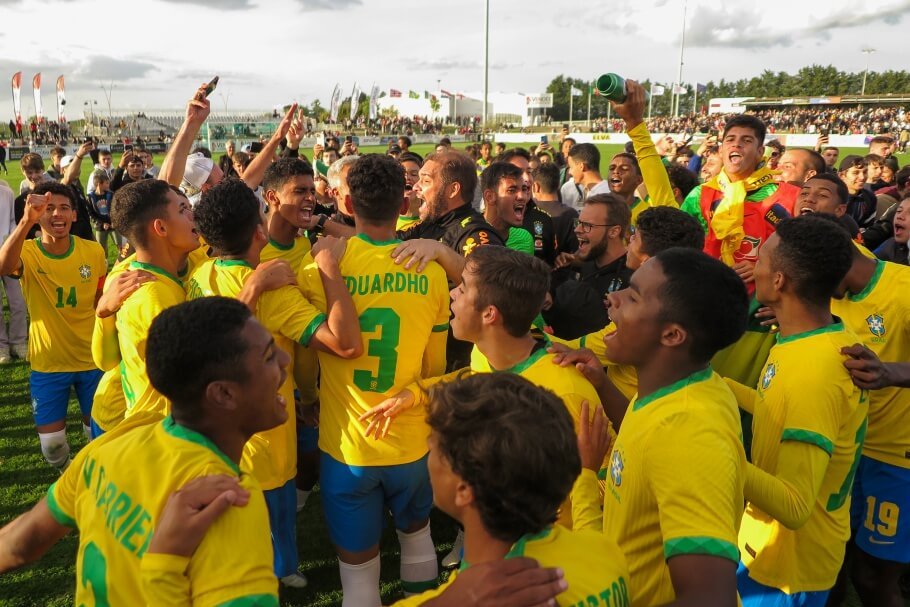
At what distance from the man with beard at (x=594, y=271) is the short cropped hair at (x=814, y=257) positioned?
124 centimetres

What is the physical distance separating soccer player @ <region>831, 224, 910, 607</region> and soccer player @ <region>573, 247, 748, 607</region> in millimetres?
1737

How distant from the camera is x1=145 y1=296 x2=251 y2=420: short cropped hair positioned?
5.60 feet

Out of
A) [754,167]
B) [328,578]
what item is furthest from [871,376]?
[328,578]

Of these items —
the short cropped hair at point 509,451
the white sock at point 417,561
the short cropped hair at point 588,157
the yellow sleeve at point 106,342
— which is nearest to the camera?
the short cropped hair at point 509,451

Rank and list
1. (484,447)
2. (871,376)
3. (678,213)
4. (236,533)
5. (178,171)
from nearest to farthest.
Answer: (484,447)
(236,533)
(871,376)
(678,213)
(178,171)

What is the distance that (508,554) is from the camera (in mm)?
1401

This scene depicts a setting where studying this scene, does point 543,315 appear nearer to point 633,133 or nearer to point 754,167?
point 633,133

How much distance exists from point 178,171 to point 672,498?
4279mm

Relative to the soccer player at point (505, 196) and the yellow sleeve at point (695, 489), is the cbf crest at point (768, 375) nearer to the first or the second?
the yellow sleeve at point (695, 489)

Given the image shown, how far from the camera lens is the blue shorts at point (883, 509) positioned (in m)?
3.05

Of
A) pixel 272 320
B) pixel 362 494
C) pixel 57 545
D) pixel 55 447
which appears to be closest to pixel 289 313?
pixel 272 320

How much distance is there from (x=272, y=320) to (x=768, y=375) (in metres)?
2.32

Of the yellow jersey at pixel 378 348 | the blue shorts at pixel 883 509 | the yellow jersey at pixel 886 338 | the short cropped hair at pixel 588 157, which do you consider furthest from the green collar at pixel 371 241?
the short cropped hair at pixel 588 157

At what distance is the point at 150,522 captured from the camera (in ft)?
4.99
